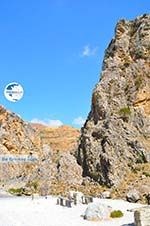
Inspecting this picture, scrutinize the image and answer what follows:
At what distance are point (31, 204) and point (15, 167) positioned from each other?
35.7 m

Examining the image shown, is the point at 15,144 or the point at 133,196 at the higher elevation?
the point at 15,144

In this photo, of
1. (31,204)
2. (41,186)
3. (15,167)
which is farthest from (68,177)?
(15,167)

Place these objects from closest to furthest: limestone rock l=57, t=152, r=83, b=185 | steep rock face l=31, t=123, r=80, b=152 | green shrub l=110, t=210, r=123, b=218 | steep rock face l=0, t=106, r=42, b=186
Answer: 1. green shrub l=110, t=210, r=123, b=218
2. limestone rock l=57, t=152, r=83, b=185
3. steep rock face l=0, t=106, r=42, b=186
4. steep rock face l=31, t=123, r=80, b=152

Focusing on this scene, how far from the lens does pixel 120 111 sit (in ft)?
153

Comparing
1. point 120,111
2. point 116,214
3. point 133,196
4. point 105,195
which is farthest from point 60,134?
point 116,214

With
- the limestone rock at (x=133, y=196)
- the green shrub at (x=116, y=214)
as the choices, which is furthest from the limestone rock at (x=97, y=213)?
the limestone rock at (x=133, y=196)

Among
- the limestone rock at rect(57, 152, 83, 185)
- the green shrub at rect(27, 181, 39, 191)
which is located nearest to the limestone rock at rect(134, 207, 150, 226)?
the limestone rock at rect(57, 152, 83, 185)

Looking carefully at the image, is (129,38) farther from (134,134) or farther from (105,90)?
(134,134)

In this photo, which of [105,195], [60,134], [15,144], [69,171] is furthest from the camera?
[60,134]

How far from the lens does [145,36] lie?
168 feet

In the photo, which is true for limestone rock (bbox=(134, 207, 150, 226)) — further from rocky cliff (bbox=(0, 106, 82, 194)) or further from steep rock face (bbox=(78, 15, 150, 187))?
rocky cliff (bbox=(0, 106, 82, 194))

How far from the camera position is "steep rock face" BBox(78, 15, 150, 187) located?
4275 cm

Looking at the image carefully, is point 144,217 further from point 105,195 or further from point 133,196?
point 105,195

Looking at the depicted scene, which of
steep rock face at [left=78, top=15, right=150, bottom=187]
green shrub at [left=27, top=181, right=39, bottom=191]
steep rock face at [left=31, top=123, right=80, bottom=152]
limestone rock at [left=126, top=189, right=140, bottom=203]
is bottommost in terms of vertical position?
limestone rock at [left=126, top=189, right=140, bottom=203]
